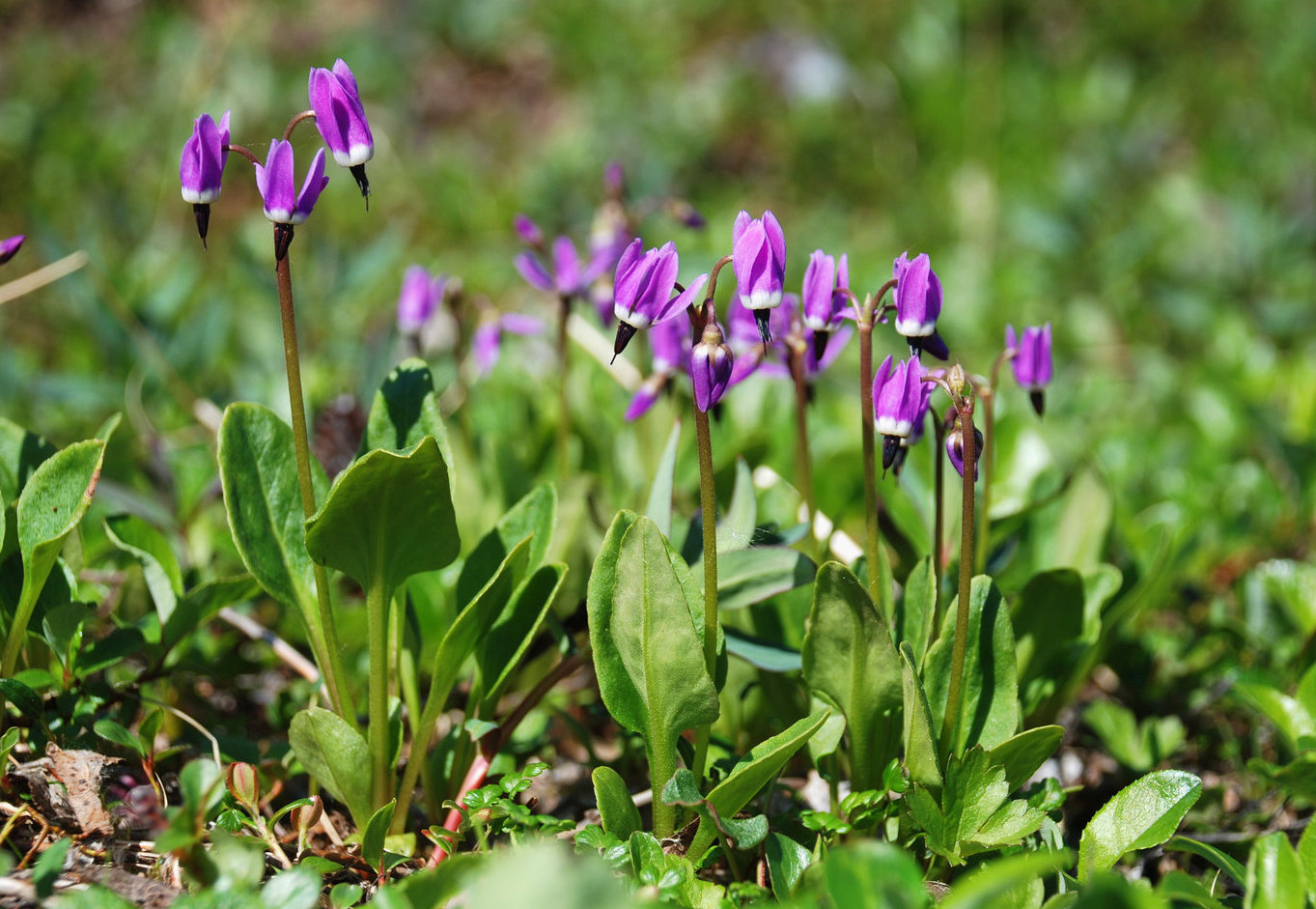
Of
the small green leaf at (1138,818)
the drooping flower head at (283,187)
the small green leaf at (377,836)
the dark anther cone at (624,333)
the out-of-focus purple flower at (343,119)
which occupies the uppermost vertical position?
the out-of-focus purple flower at (343,119)

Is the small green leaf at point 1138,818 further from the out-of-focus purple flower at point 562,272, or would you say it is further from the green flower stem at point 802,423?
the out-of-focus purple flower at point 562,272

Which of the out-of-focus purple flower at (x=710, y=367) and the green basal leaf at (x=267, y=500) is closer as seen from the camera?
the out-of-focus purple flower at (x=710, y=367)

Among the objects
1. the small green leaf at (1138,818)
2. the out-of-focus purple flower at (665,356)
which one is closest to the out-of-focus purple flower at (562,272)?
the out-of-focus purple flower at (665,356)

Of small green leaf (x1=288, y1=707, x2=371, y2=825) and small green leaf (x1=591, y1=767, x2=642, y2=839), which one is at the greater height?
small green leaf (x1=288, y1=707, x2=371, y2=825)

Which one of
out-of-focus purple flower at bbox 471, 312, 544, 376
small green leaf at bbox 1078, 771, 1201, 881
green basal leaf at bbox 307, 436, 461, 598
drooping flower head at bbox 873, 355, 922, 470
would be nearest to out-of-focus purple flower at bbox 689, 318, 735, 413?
drooping flower head at bbox 873, 355, 922, 470

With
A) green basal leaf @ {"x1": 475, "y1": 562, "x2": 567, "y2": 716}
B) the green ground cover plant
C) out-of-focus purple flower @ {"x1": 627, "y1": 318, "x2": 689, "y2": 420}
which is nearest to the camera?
the green ground cover plant

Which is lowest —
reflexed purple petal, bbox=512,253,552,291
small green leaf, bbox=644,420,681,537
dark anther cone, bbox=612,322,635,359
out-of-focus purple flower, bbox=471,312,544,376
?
small green leaf, bbox=644,420,681,537

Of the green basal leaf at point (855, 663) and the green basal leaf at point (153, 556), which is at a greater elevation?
the green basal leaf at point (153, 556)

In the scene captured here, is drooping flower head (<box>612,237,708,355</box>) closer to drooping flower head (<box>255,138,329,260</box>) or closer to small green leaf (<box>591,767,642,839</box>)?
drooping flower head (<box>255,138,329,260</box>)
